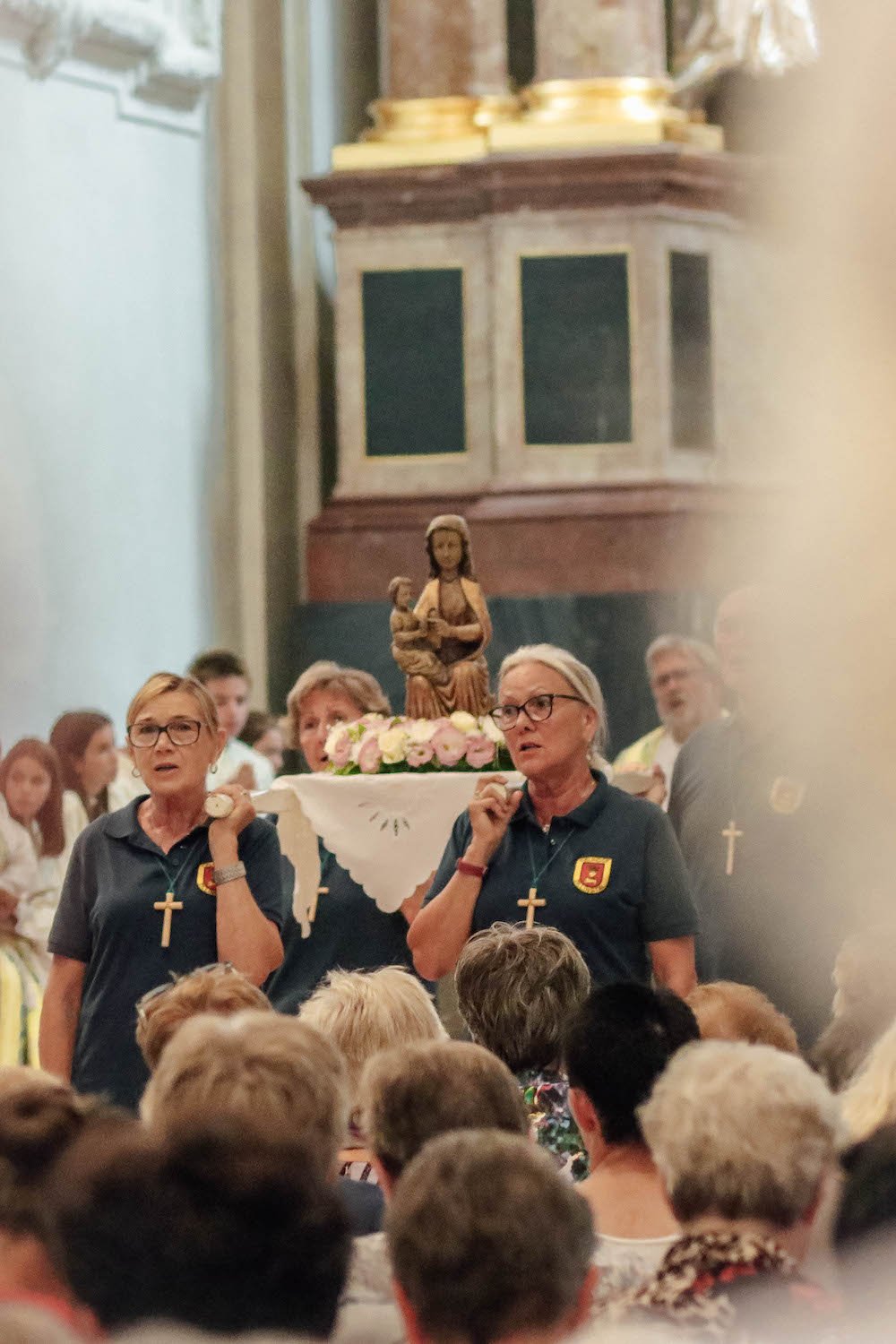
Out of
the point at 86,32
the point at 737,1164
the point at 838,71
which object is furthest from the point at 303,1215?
the point at 86,32

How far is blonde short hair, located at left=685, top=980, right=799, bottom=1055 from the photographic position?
134 inches

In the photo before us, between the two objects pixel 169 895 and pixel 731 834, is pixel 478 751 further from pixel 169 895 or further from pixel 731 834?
pixel 169 895

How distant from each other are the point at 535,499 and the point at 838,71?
6.41 metres

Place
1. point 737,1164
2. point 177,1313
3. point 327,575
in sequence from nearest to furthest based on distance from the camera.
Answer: point 177,1313 → point 737,1164 → point 327,575

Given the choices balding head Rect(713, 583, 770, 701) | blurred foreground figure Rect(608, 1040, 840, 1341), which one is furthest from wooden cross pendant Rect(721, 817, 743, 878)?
blurred foreground figure Rect(608, 1040, 840, 1341)

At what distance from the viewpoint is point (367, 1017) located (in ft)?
10.5

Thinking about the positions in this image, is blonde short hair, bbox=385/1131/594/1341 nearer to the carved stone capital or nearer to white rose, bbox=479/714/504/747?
white rose, bbox=479/714/504/747

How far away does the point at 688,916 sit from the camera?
384 centimetres

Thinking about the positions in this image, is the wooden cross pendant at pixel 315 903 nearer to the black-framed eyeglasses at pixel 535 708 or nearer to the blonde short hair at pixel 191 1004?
the black-framed eyeglasses at pixel 535 708

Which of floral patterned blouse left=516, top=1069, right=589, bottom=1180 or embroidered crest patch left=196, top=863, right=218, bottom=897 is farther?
embroidered crest patch left=196, top=863, right=218, bottom=897

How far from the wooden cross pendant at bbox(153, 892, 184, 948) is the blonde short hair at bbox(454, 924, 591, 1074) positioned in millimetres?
798

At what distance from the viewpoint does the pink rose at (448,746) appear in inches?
213

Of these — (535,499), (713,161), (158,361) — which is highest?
(713,161)

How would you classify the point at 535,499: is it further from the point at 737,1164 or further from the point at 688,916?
the point at 737,1164
